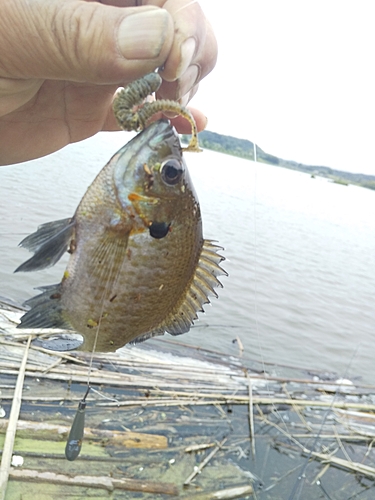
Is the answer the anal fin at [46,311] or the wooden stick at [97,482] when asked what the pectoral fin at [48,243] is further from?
the wooden stick at [97,482]

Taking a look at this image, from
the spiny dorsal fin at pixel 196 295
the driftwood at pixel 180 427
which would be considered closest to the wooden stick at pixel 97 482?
the driftwood at pixel 180 427

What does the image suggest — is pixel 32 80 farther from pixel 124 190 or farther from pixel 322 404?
pixel 322 404

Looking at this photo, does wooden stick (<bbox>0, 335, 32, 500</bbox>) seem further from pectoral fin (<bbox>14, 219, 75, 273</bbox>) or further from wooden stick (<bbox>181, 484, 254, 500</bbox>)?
pectoral fin (<bbox>14, 219, 75, 273</bbox>)

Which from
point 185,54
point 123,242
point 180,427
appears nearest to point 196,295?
point 123,242

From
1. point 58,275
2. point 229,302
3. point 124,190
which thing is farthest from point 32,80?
point 229,302

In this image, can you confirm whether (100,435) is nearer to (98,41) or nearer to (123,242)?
(123,242)
